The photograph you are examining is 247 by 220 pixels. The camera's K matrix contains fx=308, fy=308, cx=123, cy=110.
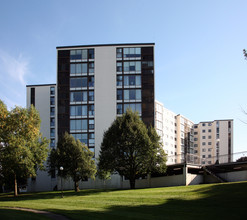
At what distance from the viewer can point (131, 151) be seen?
45.8 metres

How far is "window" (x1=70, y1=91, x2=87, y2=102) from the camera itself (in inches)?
2911

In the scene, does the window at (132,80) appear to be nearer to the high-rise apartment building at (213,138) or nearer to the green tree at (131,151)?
the green tree at (131,151)

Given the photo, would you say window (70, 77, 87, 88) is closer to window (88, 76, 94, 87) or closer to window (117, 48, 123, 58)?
window (88, 76, 94, 87)

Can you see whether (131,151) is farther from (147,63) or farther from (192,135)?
(192,135)

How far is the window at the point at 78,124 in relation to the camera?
240 feet

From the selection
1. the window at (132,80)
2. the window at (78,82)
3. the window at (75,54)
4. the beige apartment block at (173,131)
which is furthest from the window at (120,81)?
the beige apartment block at (173,131)

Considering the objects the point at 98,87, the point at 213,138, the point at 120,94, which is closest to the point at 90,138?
the point at 98,87

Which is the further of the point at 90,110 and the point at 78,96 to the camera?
the point at 78,96

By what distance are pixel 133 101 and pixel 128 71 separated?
7.44 metres

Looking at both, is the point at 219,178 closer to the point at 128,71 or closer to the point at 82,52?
the point at 128,71

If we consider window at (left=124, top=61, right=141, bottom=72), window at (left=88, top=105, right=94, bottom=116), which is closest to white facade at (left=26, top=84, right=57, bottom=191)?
window at (left=88, top=105, right=94, bottom=116)

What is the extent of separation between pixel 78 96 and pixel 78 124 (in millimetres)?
6771

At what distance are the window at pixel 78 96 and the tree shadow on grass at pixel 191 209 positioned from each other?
49.7 m

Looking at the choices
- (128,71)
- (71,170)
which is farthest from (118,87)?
(71,170)
